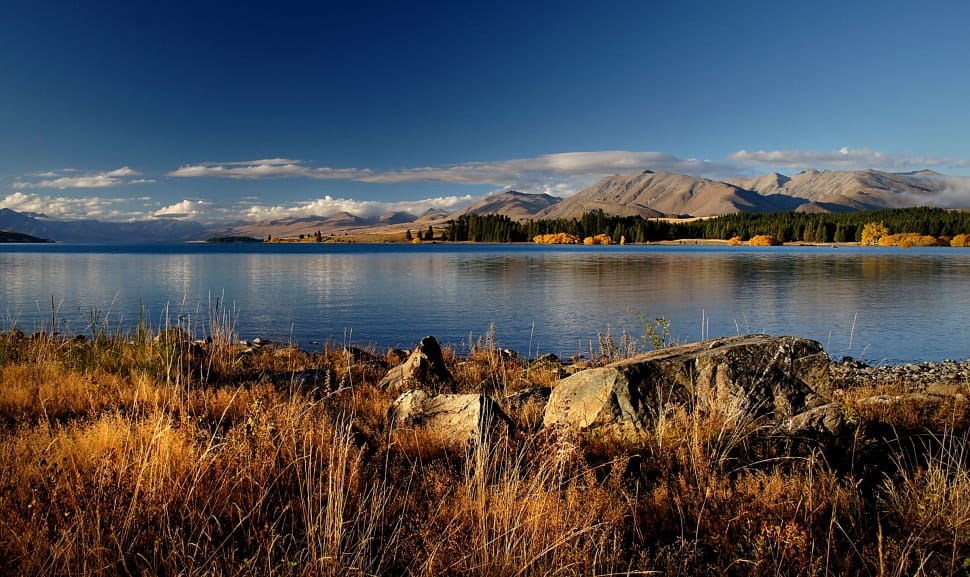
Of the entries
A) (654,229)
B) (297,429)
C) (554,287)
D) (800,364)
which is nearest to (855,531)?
(800,364)

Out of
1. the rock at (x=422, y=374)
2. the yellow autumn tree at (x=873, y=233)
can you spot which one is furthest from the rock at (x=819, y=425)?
the yellow autumn tree at (x=873, y=233)

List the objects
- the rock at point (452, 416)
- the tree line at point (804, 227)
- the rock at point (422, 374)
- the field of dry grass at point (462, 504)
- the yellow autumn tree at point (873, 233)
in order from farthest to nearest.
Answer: the tree line at point (804, 227)
the yellow autumn tree at point (873, 233)
the rock at point (422, 374)
the rock at point (452, 416)
the field of dry grass at point (462, 504)

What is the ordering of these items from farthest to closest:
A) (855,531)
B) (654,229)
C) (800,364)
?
(654,229)
(800,364)
(855,531)

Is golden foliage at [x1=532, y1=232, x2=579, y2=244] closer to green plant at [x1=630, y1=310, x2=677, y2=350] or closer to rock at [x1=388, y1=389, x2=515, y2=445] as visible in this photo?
green plant at [x1=630, y1=310, x2=677, y2=350]

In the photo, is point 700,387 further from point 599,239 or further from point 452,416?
point 599,239

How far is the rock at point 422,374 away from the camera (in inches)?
423

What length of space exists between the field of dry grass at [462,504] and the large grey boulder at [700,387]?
31 cm

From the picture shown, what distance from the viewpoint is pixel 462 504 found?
4.73 m

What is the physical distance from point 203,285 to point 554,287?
26.5 meters

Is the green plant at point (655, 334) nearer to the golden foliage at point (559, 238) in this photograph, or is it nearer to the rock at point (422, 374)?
the rock at point (422, 374)

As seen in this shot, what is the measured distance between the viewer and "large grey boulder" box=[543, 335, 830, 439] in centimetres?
674

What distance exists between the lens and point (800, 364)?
7.38 meters

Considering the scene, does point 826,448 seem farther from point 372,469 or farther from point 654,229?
point 654,229

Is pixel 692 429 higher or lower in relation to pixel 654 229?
lower
